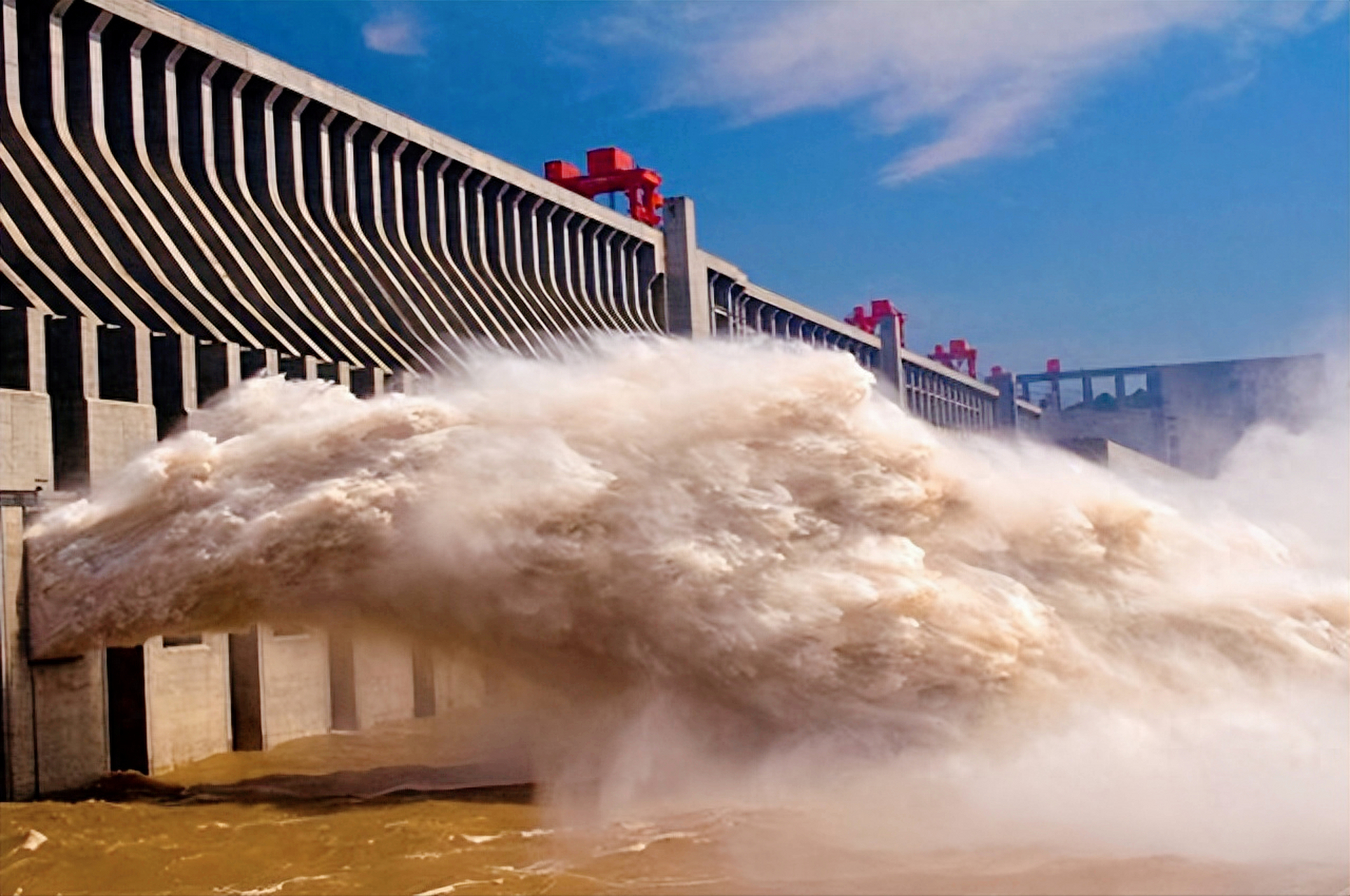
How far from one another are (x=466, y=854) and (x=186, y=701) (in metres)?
8.01

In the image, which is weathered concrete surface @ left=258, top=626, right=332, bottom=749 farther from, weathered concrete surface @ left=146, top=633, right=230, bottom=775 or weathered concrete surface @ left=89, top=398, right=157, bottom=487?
weathered concrete surface @ left=89, top=398, right=157, bottom=487

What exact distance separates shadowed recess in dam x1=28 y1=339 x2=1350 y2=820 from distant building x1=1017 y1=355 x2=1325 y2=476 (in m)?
99.8

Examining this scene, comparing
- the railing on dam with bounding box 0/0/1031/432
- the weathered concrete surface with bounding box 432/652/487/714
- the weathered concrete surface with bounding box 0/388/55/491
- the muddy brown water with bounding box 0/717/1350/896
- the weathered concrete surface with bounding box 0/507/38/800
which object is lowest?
the muddy brown water with bounding box 0/717/1350/896

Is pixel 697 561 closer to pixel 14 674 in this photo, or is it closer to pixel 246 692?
pixel 14 674

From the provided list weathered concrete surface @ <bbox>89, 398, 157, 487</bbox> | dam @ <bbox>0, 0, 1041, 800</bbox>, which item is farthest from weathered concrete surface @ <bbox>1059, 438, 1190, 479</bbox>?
weathered concrete surface @ <bbox>89, 398, 157, 487</bbox>

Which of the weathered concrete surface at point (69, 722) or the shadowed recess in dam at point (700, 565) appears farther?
the weathered concrete surface at point (69, 722)

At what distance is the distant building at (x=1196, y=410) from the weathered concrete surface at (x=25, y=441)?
103908mm

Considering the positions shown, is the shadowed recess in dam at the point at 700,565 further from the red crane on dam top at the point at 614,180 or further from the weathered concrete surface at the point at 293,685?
the red crane on dam top at the point at 614,180

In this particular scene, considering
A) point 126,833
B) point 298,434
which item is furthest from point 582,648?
point 126,833

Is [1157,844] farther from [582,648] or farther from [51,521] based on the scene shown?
[51,521]

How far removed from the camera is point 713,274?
211 feet

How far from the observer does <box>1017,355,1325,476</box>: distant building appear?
11894 cm

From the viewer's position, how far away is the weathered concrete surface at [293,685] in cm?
2478

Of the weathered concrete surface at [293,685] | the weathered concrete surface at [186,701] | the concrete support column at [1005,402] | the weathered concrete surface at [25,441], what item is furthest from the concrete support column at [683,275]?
the concrete support column at [1005,402]
